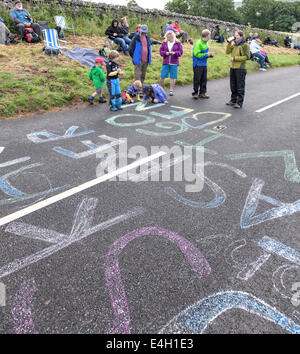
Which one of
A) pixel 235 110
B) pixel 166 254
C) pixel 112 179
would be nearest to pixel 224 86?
pixel 235 110

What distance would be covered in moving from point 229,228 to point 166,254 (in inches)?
31.4

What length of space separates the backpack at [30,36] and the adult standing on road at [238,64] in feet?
27.0

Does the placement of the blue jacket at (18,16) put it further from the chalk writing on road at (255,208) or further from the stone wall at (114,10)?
the chalk writing on road at (255,208)

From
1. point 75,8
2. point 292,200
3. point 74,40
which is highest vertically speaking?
point 75,8

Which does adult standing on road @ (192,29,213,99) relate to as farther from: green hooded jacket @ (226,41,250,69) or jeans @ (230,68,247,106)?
jeans @ (230,68,247,106)

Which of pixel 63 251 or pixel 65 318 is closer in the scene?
pixel 65 318

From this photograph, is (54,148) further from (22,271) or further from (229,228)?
(229,228)

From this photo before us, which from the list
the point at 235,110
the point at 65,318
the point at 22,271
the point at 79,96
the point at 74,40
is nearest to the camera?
the point at 65,318

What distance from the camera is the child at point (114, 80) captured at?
6.86 m

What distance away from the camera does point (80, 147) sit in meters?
4.80

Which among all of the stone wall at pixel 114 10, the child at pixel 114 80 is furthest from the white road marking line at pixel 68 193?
the stone wall at pixel 114 10

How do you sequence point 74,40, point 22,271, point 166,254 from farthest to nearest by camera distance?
point 74,40 < point 166,254 < point 22,271

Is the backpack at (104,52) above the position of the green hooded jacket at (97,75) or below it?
above

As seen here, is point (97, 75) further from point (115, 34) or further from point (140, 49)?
point (115, 34)
